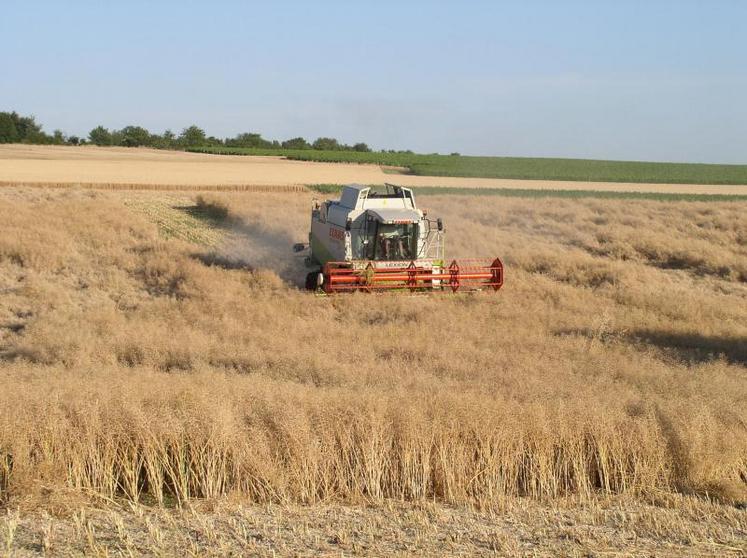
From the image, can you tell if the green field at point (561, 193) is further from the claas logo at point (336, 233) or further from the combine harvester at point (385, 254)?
the combine harvester at point (385, 254)

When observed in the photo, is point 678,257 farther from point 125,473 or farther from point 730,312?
point 125,473

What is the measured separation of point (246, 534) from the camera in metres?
6.93

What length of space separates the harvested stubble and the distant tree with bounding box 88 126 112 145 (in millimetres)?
71657

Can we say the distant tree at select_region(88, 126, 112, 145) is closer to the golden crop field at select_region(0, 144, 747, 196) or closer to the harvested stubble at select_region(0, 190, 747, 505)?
the golden crop field at select_region(0, 144, 747, 196)

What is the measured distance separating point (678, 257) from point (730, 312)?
907cm

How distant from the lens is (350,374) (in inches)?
497

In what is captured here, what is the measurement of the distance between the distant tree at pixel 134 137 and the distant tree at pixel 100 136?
1.38 m

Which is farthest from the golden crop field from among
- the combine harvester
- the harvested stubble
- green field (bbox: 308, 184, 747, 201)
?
the combine harvester

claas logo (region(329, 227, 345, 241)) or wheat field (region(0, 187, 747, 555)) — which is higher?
claas logo (region(329, 227, 345, 241))

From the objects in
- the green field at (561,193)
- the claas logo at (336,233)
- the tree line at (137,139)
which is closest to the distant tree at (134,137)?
the tree line at (137,139)

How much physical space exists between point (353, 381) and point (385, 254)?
1003cm

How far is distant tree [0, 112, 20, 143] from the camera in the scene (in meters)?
87.2

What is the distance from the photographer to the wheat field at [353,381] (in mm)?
8062

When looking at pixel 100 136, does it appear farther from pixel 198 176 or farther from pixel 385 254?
pixel 385 254
